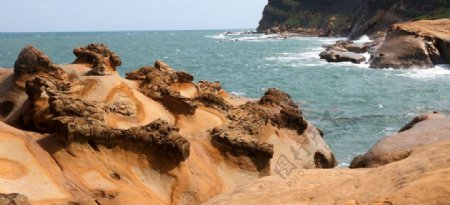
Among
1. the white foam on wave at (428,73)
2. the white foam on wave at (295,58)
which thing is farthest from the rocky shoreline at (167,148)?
the white foam on wave at (295,58)

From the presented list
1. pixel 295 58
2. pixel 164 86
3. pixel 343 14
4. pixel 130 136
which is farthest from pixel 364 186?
pixel 343 14

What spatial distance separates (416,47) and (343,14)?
249ft

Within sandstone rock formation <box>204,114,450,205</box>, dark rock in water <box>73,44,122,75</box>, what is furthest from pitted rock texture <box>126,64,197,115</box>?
sandstone rock formation <box>204,114,450,205</box>

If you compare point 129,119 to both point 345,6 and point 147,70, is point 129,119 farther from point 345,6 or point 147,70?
point 345,6

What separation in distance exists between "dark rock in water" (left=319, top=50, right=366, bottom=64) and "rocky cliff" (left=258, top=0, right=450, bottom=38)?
2577 cm

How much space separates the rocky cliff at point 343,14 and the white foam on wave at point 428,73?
1251 inches

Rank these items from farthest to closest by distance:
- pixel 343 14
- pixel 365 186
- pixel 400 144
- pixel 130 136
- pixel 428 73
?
pixel 343 14, pixel 428 73, pixel 400 144, pixel 130 136, pixel 365 186

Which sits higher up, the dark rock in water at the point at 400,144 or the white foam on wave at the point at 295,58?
the dark rock in water at the point at 400,144

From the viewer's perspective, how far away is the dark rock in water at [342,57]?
137 feet

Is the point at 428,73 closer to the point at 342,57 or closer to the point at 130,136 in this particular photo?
the point at 342,57

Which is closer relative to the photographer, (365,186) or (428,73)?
(365,186)

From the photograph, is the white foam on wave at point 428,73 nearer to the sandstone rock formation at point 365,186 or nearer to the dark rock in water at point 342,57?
the dark rock in water at point 342,57

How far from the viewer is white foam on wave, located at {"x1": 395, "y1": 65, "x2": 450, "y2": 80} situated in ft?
105

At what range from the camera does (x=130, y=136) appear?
299 inches
